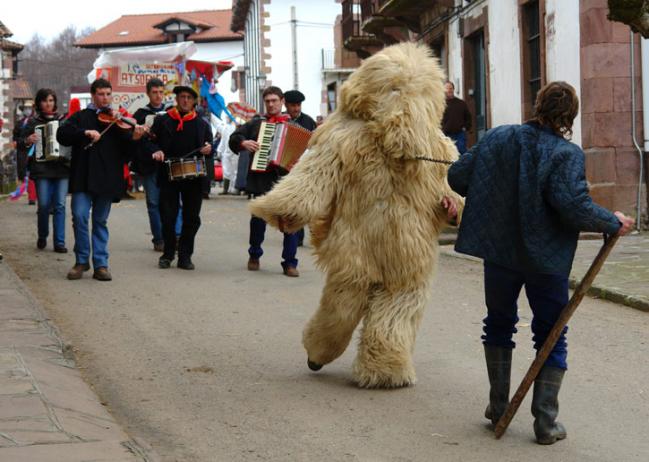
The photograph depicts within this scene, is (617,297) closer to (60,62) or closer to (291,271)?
(291,271)

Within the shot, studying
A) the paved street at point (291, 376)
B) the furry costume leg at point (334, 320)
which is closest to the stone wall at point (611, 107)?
the paved street at point (291, 376)

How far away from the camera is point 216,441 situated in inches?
217

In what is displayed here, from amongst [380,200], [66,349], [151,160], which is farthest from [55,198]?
[380,200]

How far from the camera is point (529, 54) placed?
1919cm

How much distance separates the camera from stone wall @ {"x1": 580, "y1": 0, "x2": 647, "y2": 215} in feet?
52.1

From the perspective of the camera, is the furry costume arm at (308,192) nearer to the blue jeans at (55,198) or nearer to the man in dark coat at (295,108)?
the man in dark coat at (295,108)

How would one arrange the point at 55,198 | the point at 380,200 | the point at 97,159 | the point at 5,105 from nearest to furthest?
the point at 380,200, the point at 97,159, the point at 55,198, the point at 5,105

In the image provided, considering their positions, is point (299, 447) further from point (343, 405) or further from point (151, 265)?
point (151, 265)

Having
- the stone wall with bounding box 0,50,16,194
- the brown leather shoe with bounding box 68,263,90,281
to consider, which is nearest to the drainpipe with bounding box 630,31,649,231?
the brown leather shoe with bounding box 68,263,90,281

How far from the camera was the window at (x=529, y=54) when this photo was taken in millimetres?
18953

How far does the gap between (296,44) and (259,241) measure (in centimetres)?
5004

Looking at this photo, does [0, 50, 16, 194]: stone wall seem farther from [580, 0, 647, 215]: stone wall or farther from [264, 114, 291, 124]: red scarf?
[264, 114, 291, 124]: red scarf

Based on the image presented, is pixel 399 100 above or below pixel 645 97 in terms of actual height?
below

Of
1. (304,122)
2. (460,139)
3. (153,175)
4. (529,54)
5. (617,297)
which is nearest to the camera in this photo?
(617,297)
